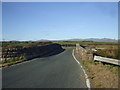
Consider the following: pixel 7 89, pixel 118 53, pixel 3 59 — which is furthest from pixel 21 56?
pixel 7 89

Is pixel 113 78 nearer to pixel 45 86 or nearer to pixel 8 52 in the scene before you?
pixel 45 86

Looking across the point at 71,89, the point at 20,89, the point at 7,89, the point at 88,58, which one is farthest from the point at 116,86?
the point at 88,58

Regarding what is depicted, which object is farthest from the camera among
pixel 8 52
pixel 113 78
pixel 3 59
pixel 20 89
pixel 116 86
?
pixel 8 52

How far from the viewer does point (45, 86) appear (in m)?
7.97

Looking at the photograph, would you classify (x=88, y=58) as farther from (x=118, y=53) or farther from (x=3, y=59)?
(x=3, y=59)

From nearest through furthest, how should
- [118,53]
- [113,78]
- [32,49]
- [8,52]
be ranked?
[113,78] → [118,53] → [8,52] → [32,49]

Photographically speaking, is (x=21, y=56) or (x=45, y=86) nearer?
(x=45, y=86)

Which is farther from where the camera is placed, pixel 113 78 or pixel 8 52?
pixel 8 52

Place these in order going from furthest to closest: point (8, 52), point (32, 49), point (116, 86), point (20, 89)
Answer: point (32, 49)
point (8, 52)
point (116, 86)
point (20, 89)

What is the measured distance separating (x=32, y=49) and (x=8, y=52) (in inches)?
293

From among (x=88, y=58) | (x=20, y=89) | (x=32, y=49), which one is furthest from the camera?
(x=32, y=49)

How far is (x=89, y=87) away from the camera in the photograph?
7.91 meters

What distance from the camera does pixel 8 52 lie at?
66.0 ft

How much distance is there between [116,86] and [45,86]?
3430mm
